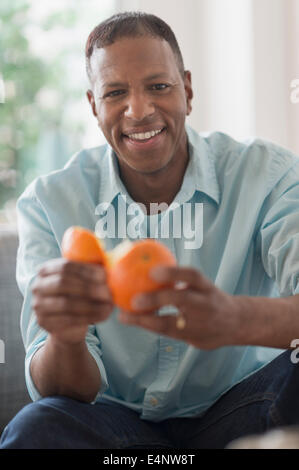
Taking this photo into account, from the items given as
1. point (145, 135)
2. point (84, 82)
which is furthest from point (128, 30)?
point (84, 82)

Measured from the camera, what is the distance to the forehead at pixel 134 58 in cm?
134

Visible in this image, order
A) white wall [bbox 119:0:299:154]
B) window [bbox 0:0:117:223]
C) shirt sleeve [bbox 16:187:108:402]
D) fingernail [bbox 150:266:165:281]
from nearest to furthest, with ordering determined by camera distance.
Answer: fingernail [bbox 150:266:165:281] < shirt sleeve [bbox 16:187:108:402] < white wall [bbox 119:0:299:154] < window [bbox 0:0:117:223]

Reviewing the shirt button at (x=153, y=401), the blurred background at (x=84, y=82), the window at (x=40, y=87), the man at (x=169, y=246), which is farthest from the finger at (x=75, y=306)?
the window at (x=40, y=87)

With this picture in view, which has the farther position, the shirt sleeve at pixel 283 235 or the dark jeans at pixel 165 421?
the shirt sleeve at pixel 283 235

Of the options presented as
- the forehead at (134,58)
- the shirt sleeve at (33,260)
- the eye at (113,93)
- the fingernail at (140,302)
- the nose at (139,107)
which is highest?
the forehead at (134,58)

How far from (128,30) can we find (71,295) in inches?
29.0

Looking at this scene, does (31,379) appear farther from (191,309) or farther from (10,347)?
(191,309)

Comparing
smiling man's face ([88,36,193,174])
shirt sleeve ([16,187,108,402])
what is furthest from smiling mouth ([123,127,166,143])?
shirt sleeve ([16,187,108,402])

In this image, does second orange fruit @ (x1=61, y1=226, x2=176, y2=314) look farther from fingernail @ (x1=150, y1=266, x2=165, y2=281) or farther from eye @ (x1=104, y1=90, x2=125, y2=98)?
eye @ (x1=104, y1=90, x2=125, y2=98)

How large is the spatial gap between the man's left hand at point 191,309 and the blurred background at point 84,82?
143 cm

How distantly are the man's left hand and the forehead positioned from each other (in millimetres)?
610

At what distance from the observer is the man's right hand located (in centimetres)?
85

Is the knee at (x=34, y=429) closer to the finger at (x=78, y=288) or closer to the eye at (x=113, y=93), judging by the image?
the finger at (x=78, y=288)

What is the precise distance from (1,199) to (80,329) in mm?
2237
